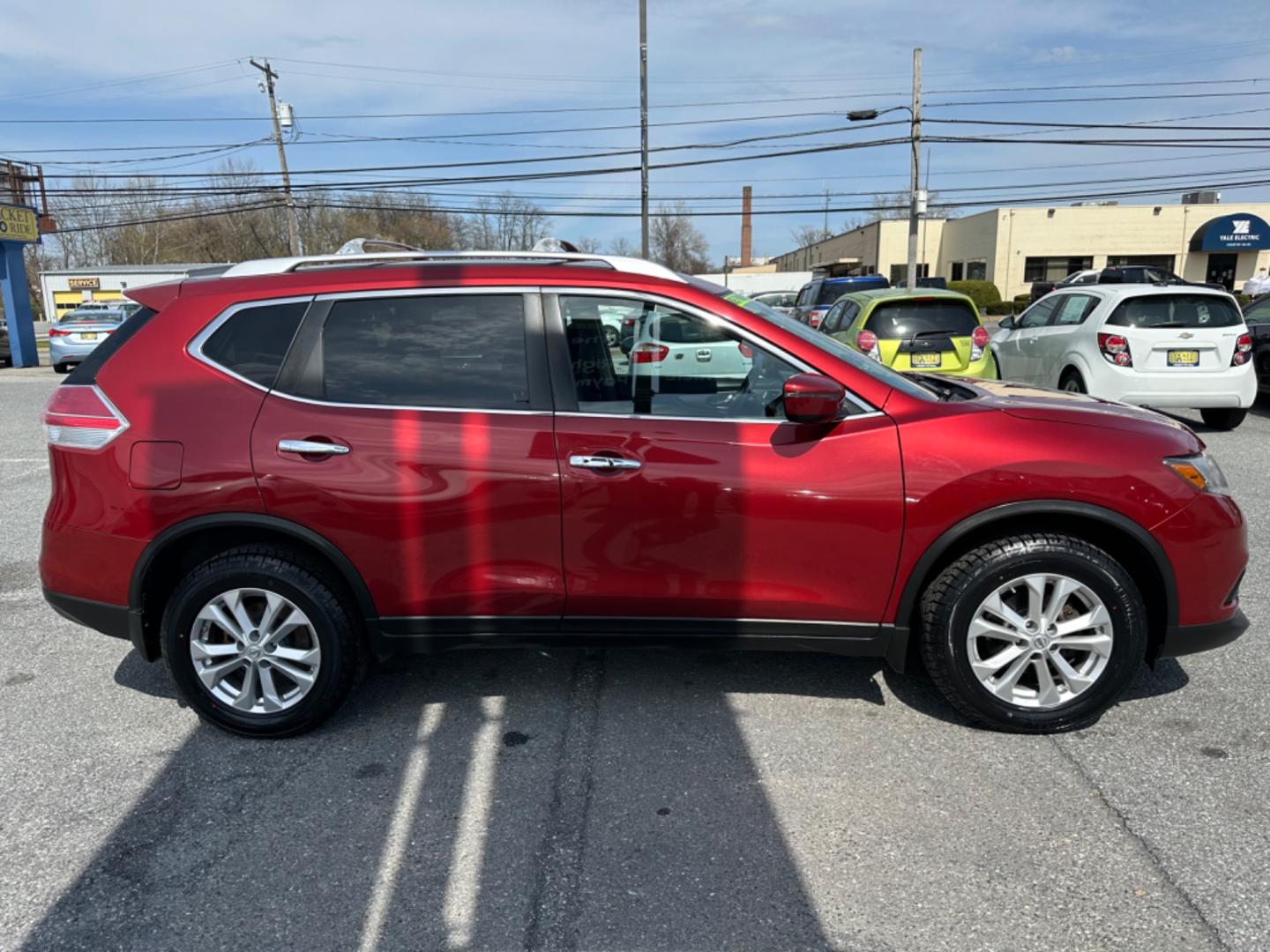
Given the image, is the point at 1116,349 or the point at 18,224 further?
the point at 18,224

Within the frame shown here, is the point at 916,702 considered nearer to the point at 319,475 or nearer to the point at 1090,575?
the point at 1090,575

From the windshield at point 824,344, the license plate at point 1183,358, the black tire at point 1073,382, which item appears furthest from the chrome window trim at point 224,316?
the license plate at point 1183,358

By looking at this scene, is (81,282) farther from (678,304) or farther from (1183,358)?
(678,304)

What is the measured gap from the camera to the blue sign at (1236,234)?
4028 centimetres

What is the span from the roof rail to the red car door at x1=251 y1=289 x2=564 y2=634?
285 mm

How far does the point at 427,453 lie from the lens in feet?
10.4

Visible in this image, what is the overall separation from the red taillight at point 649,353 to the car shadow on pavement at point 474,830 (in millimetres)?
1433

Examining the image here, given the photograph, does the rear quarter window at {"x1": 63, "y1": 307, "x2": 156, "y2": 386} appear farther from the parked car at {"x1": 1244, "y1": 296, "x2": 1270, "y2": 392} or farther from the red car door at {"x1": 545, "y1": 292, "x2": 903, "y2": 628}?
the parked car at {"x1": 1244, "y1": 296, "x2": 1270, "y2": 392}

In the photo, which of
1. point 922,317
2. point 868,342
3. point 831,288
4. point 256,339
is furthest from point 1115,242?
Result: point 256,339

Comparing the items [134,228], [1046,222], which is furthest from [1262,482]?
[134,228]

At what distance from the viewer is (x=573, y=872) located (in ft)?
8.50

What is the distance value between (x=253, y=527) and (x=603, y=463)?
4.39ft

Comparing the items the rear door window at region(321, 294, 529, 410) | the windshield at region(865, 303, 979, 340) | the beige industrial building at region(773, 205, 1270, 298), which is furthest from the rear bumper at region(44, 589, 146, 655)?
the beige industrial building at region(773, 205, 1270, 298)

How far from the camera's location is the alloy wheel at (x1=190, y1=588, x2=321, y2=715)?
10.9 feet
